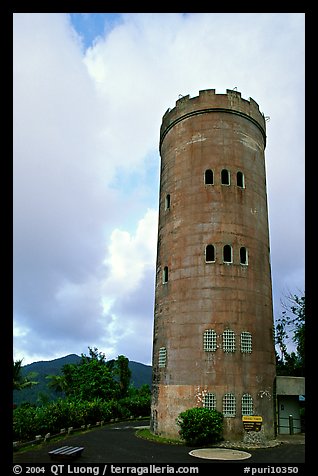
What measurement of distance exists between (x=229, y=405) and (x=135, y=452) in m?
6.13

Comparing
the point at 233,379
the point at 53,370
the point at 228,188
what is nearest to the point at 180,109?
the point at 228,188

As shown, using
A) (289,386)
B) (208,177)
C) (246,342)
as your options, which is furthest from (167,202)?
(289,386)

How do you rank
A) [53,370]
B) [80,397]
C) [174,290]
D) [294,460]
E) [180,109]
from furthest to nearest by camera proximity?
[53,370]
[80,397]
[180,109]
[174,290]
[294,460]

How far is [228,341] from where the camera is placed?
2317 cm

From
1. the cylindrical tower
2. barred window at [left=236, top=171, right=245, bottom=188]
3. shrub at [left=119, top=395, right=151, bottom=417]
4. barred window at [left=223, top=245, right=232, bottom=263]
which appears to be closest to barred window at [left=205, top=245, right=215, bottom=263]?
the cylindrical tower

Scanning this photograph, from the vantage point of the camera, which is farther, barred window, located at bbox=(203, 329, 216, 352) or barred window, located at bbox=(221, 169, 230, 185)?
barred window, located at bbox=(221, 169, 230, 185)

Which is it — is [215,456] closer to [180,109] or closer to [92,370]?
[180,109]

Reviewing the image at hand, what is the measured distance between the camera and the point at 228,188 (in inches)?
1013

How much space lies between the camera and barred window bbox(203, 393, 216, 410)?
72.8ft

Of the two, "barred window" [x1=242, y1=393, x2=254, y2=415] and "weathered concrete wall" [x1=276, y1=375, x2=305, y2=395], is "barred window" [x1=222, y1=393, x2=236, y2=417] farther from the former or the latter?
"weathered concrete wall" [x1=276, y1=375, x2=305, y2=395]

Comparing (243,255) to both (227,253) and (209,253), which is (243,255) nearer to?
(227,253)

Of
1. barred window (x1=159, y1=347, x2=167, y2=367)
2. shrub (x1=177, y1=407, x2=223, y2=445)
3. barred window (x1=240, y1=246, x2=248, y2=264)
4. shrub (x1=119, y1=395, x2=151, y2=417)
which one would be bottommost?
shrub (x1=119, y1=395, x2=151, y2=417)

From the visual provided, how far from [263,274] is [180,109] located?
1185 cm

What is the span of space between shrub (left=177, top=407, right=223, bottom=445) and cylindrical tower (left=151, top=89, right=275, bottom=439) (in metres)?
0.92
